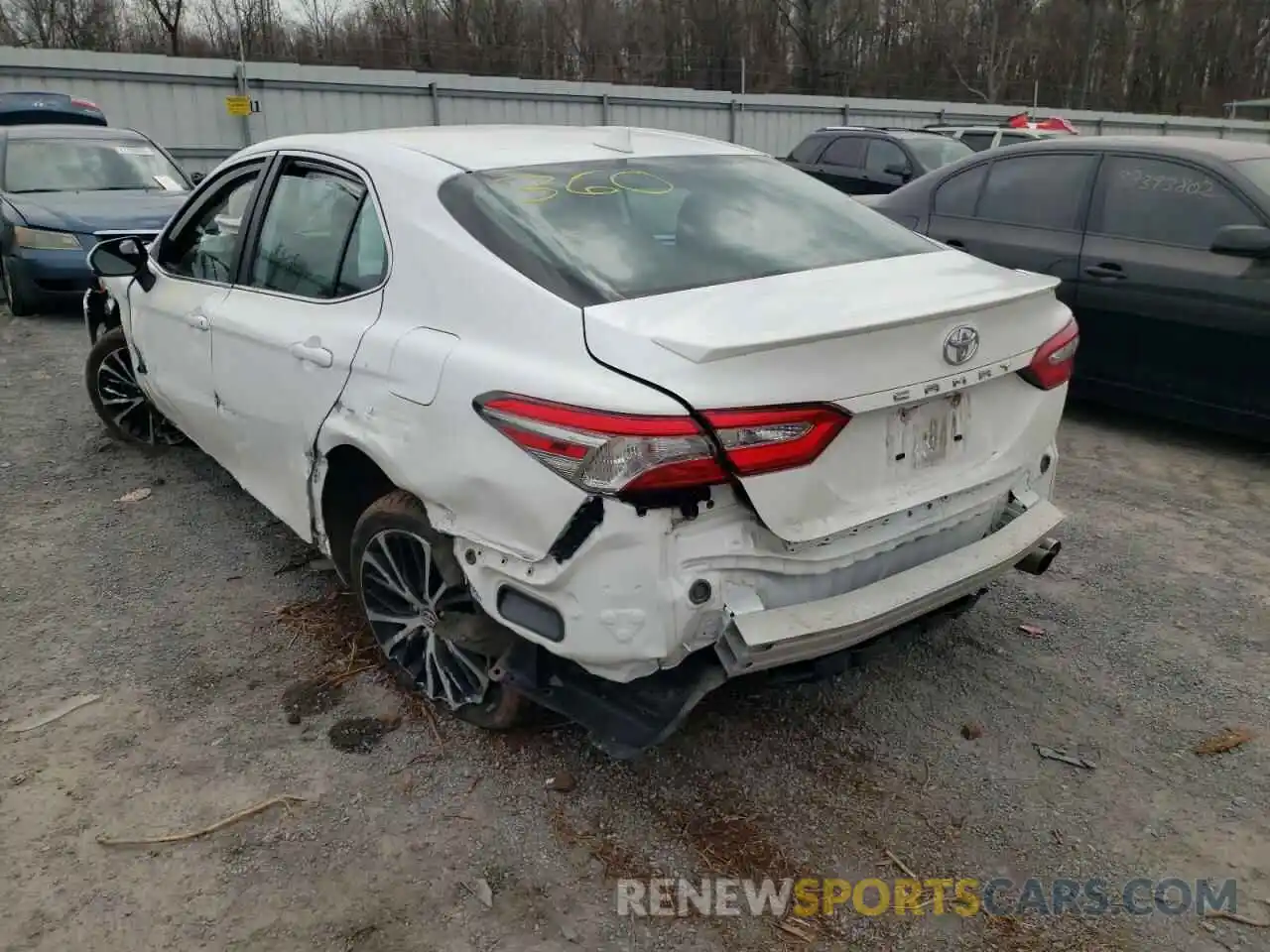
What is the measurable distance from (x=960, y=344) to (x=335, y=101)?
16806 millimetres

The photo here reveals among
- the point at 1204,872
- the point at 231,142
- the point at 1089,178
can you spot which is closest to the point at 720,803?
the point at 1204,872

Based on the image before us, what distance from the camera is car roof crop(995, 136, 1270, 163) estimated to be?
562 centimetres

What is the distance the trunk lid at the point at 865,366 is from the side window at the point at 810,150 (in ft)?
38.3

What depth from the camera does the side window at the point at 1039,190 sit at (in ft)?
19.9

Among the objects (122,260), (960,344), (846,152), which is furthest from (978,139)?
(960,344)

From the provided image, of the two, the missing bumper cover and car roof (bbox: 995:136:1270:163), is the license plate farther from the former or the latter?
car roof (bbox: 995:136:1270:163)

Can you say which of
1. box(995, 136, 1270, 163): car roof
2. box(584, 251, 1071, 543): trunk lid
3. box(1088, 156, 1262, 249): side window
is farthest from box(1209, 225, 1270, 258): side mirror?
box(584, 251, 1071, 543): trunk lid

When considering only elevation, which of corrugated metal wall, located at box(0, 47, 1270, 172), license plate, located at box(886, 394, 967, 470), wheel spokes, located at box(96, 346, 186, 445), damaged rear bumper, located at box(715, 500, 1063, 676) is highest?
corrugated metal wall, located at box(0, 47, 1270, 172)

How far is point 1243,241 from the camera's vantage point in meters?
5.09

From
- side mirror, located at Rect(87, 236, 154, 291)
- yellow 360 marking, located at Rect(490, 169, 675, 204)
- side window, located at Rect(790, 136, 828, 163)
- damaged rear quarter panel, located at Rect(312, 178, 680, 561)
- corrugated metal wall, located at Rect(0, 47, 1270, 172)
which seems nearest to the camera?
damaged rear quarter panel, located at Rect(312, 178, 680, 561)

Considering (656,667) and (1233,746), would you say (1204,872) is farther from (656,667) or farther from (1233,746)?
(656,667)

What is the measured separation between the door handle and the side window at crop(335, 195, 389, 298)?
0.18 metres

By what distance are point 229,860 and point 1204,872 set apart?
2.46 metres

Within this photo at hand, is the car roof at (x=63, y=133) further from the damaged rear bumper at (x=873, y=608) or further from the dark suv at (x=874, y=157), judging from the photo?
the damaged rear bumper at (x=873, y=608)
